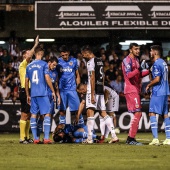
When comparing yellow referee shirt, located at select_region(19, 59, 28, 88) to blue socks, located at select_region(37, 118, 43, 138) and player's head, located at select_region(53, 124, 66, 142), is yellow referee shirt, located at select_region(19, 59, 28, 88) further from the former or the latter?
player's head, located at select_region(53, 124, 66, 142)

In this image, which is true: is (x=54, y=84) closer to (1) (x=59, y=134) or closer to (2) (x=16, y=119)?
(1) (x=59, y=134)

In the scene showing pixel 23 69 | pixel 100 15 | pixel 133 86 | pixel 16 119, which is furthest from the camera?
pixel 100 15

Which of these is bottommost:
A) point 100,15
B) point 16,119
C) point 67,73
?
point 16,119

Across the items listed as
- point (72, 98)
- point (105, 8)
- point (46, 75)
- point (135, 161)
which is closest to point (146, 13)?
point (105, 8)

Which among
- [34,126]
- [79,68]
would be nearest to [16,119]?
[79,68]

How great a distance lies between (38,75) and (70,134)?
180 cm

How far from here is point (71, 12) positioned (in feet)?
79.6

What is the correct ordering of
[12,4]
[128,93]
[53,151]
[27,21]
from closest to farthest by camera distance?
[53,151]
[128,93]
[12,4]
[27,21]

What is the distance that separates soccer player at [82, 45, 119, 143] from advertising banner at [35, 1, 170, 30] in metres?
9.18

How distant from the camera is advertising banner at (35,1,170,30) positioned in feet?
79.5

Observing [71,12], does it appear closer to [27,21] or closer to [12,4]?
[12,4]

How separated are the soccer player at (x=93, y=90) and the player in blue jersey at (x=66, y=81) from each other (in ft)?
3.69

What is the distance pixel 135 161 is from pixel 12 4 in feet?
54.0

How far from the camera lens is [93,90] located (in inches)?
588
